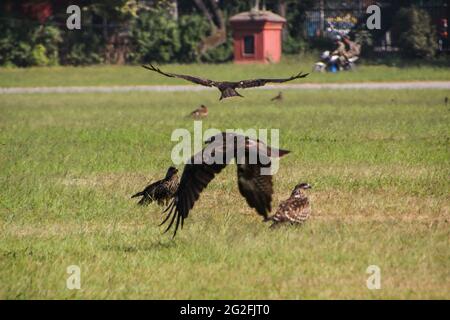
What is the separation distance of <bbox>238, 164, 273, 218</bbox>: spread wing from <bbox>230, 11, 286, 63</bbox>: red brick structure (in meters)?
39.4

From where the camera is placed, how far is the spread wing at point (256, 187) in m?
→ 9.91

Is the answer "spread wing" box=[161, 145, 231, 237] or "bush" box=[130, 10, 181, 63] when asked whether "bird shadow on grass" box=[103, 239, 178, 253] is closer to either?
"spread wing" box=[161, 145, 231, 237]

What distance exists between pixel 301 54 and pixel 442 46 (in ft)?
20.0

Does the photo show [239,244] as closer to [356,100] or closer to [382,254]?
[382,254]

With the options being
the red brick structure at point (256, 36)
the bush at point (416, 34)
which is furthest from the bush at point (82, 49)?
the bush at point (416, 34)

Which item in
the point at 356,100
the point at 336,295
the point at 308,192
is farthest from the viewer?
the point at 356,100

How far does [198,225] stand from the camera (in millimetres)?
11594

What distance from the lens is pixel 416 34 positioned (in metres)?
48.8

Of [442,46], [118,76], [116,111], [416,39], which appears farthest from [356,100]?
[442,46]

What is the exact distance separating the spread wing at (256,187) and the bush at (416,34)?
39759mm

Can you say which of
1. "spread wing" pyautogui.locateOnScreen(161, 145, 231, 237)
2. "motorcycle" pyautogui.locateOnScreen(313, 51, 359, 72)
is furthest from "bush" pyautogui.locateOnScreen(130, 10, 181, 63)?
"spread wing" pyautogui.locateOnScreen(161, 145, 231, 237)

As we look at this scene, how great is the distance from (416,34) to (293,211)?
38.7 m

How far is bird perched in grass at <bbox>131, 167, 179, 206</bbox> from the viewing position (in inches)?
495

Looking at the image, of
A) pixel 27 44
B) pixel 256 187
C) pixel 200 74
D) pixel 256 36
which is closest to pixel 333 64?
pixel 256 36
